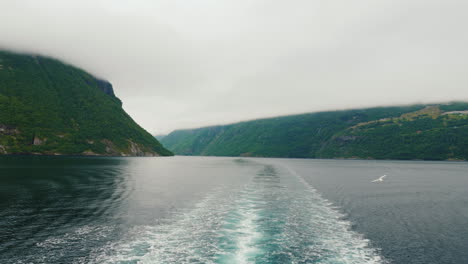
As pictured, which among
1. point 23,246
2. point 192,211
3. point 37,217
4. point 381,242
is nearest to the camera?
point 23,246

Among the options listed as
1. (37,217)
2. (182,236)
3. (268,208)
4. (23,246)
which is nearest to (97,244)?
→ (23,246)

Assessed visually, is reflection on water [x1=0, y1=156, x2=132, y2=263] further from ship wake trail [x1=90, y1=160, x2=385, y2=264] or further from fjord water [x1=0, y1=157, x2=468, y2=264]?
ship wake trail [x1=90, y1=160, x2=385, y2=264]

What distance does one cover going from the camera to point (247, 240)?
2372 cm

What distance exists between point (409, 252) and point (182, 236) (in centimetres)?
1929

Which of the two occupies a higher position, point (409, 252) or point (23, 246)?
point (23, 246)

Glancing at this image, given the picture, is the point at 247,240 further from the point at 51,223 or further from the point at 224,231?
the point at 51,223

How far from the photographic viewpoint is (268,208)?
123ft

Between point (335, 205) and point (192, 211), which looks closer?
point (192, 211)

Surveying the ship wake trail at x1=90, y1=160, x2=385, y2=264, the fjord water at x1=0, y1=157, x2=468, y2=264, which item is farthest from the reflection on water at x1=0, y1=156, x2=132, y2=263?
the ship wake trail at x1=90, y1=160, x2=385, y2=264

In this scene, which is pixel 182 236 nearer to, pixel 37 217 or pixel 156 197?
pixel 37 217

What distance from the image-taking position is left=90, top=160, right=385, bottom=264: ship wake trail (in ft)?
63.5

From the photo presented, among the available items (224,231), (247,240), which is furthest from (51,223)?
(247,240)

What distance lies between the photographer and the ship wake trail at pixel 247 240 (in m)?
19.4

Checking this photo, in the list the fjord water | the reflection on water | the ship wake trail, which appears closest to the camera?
the reflection on water
